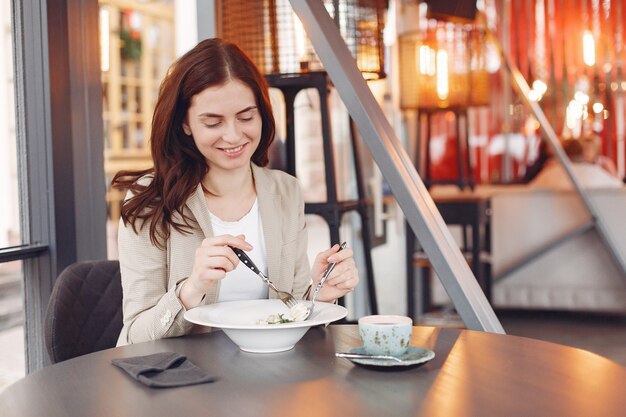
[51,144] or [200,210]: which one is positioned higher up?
[51,144]

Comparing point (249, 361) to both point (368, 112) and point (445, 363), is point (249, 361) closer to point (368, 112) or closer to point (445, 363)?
point (445, 363)

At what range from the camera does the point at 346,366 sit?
1.12 m

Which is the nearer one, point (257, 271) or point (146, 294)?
point (257, 271)

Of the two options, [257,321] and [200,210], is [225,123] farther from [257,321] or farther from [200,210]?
[257,321]

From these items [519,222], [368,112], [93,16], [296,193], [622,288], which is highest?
[93,16]

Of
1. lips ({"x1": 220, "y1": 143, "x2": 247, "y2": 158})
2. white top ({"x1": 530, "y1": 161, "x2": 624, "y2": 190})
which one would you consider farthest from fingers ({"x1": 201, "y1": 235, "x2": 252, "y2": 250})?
white top ({"x1": 530, "y1": 161, "x2": 624, "y2": 190})

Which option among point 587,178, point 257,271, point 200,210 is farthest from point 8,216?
point 587,178

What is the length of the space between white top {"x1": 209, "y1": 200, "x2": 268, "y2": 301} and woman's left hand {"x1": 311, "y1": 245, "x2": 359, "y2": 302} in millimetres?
167

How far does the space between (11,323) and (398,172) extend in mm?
1188

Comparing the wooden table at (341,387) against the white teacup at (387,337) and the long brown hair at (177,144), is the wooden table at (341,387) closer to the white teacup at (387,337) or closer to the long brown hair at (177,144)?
the white teacup at (387,337)

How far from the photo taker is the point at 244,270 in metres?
1.61

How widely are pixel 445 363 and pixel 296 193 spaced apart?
0.69 meters

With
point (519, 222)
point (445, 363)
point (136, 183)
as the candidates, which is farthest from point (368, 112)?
point (519, 222)

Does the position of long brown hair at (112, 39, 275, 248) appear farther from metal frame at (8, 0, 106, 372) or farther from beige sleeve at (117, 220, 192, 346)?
metal frame at (8, 0, 106, 372)
